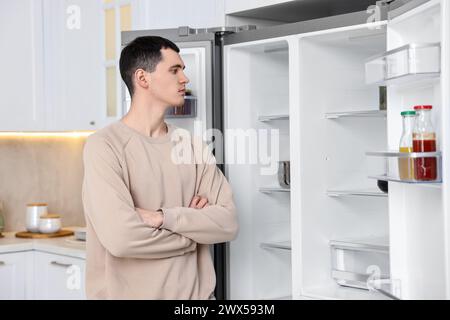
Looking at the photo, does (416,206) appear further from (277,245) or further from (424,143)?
(277,245)

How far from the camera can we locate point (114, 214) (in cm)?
213

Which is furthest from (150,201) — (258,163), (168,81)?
(258,163)

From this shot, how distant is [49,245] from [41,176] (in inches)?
25.9

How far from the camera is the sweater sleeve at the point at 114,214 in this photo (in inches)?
84.1

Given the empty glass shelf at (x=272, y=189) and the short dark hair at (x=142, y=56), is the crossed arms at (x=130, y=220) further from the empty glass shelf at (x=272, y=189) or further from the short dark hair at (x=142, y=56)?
the empty glass shelf at (x=272, y=189)

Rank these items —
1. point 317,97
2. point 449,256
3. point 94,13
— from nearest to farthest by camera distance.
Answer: point 449,256, point 317,97, point 94,13

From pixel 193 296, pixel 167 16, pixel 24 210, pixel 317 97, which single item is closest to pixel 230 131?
pixel 317 97

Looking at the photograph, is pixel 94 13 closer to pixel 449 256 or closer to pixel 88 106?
pixel 88 106

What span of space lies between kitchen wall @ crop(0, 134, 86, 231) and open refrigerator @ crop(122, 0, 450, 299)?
127 cm

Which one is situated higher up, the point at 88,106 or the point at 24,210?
the point at 88,106

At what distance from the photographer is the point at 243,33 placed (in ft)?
9.20

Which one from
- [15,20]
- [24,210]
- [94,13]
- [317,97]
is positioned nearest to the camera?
[317,97]

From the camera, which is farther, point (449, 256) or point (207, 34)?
point (207, 34)

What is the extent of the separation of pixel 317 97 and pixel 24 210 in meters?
1.90
